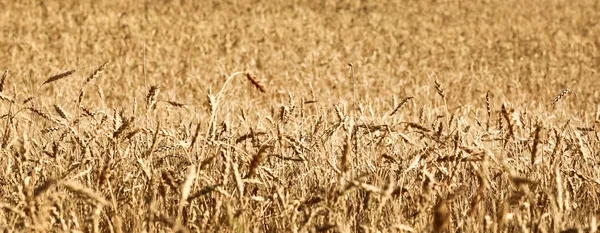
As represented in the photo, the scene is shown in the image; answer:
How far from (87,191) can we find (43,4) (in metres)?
12.9

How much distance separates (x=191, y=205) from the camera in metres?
A: 1.96

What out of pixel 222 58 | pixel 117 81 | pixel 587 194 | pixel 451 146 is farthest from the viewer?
pixel 222 58

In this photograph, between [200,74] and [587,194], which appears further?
[200,74]

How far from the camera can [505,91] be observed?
29.6ft

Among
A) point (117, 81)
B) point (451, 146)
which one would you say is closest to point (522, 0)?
point (117, 81)

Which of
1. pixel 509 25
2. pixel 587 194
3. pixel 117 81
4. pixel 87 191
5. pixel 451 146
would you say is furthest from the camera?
pixel 509 25

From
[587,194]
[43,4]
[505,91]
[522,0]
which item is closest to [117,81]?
[505,91]

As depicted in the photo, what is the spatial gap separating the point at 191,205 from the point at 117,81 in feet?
22.2

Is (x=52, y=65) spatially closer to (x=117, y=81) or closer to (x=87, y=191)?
(x=117, y=81)

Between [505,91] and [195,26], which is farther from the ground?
[195,26]

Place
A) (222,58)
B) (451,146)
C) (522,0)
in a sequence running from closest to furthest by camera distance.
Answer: (451,146)
(222,58)
(522,0)

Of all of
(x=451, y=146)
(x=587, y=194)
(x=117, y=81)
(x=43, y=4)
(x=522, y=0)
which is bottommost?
(x=587, y=194)

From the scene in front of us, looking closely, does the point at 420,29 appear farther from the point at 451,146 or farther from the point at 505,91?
the point at 451,146

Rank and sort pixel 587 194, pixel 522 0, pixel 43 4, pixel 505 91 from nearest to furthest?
pixel 587 194 → pixel 505 91 → pixel 43 4 → pixel 522 0
